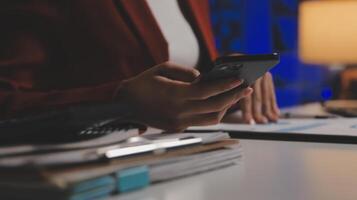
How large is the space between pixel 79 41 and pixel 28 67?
0.21 m

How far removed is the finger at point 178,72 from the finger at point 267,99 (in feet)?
1.13

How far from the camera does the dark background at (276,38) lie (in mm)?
2006

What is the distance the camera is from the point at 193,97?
77 centimetres

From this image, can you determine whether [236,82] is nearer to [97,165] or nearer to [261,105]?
[97,165]

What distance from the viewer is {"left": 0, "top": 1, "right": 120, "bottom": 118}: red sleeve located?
89cm

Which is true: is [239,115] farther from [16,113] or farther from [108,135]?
[108,135]

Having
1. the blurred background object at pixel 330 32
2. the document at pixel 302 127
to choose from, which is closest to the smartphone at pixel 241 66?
the document at pixel 302 127

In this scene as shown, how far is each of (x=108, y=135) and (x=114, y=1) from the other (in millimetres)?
775

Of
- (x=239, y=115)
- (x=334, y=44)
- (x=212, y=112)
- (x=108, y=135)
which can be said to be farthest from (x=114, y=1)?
(x=334, y=44)

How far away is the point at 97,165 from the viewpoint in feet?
1.50

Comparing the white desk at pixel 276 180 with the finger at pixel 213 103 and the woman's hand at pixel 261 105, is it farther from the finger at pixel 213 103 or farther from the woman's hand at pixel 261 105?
the woman's hand at pixel 261 105

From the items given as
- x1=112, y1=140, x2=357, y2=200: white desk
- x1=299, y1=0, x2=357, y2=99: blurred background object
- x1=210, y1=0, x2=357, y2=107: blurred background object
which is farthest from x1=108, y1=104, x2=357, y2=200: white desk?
x1=299, y1=0, x2=357, y2=99: blurred background object

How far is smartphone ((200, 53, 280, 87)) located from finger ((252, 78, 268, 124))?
36 cm

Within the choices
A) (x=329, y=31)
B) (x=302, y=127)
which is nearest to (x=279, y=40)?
(x=329, y=31)
